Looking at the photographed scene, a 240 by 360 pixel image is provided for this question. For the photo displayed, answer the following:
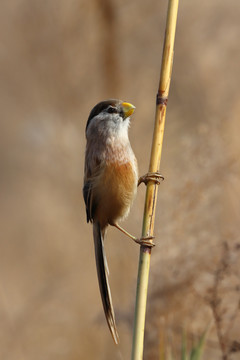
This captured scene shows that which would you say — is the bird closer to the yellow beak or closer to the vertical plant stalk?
the yellow beak

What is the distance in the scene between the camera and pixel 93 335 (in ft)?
7.04

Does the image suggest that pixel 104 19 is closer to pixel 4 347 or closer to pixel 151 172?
pixel 151 172

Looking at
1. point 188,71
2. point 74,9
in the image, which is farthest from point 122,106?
point 74,9

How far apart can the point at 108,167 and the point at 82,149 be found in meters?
0.72

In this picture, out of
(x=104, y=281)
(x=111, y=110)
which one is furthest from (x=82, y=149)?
(x=104, y=281)

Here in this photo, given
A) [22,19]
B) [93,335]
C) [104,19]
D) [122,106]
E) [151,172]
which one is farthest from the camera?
[22,19]

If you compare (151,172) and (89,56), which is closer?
(151,172)

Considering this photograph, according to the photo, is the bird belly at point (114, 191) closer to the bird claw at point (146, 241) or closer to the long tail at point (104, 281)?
the long tail at point (104, 281)

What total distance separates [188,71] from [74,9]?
0.66 meters

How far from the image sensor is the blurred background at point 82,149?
200 centimetres

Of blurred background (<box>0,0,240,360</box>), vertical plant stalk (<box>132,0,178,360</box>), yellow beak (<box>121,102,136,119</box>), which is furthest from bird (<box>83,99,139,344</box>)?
vertical plant stalk (<box>132,0,178,360</box>)

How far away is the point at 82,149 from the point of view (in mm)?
2432

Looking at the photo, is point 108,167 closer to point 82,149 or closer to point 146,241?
point 146,241

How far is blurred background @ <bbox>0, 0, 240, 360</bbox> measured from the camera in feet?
6.56
